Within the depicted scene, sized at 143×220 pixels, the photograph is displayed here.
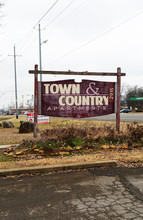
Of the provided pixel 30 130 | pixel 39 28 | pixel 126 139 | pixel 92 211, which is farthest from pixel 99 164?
pixel 39 28

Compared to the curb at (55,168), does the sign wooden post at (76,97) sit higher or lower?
higher

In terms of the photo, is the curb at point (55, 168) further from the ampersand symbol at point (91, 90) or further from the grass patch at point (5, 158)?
the ampersand symbol at point (91, 90)

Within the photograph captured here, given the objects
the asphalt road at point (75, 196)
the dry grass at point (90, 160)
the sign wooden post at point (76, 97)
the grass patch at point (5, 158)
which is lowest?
the asphalt road at point (75, 196)

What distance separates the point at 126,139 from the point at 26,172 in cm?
438

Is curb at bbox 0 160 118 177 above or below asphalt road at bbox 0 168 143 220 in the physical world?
above

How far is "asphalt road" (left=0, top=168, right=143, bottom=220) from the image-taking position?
3.08 metres

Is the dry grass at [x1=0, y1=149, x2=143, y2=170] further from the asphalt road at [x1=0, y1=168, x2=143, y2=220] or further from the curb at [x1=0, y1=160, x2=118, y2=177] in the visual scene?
the asphalt road at [x1=0, y1=168, x2=143, y2=220]

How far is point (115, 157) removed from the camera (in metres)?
6.13

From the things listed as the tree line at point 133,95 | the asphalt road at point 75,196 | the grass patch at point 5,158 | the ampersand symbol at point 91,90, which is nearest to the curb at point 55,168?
the asphalt road at point 75,196

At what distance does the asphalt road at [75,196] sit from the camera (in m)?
3.08

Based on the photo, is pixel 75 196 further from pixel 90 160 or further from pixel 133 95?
pixel 133 95

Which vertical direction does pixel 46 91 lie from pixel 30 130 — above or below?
above

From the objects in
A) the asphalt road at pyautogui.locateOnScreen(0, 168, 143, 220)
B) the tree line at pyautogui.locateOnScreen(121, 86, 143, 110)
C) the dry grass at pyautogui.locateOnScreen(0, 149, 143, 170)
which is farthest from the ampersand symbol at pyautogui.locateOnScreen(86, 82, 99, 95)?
the tree line at pyautogui.locateOnScreen(121, 86, 143, 110)

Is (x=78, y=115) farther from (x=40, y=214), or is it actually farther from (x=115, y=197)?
(x=40, y=214)
